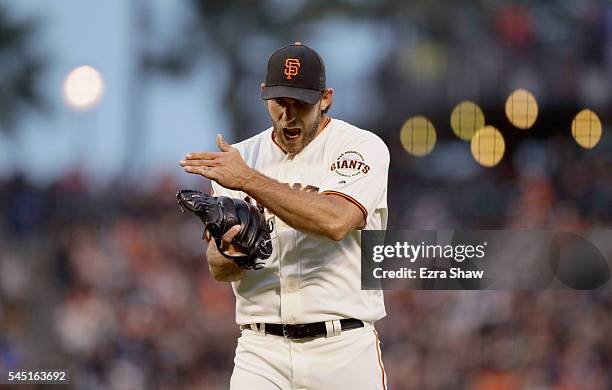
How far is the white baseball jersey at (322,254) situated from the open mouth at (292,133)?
75 millimetres

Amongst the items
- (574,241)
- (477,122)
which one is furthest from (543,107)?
(574,241)

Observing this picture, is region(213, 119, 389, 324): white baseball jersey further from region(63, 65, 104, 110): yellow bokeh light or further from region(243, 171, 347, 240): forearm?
region(63, 65, 104, 110): yellow bokeh light

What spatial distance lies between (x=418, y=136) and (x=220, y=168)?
3.79 meters

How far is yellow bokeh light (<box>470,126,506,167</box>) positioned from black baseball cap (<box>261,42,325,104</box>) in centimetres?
347

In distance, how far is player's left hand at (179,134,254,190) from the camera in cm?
253

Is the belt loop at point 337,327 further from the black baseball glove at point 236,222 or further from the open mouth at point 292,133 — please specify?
the open mouth at point 292,133

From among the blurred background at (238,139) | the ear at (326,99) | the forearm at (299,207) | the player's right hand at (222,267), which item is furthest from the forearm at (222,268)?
→ the blurred background at (238,139)

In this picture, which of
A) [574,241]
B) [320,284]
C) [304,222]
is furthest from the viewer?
[574,241]

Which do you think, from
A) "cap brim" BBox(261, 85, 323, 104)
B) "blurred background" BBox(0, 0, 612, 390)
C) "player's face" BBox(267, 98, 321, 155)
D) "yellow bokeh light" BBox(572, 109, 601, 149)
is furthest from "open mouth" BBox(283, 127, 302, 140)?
"yellow bokeh light" BBox(572, 109, 601, 149)

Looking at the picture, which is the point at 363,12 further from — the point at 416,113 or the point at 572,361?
the point at 572,361

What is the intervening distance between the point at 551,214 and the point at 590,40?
3.66 feet

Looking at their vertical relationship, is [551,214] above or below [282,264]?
above

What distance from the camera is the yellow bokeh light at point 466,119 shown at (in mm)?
6152

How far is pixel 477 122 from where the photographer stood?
6.17m
